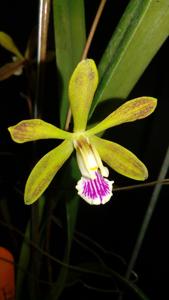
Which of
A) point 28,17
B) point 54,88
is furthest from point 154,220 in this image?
point 28,17

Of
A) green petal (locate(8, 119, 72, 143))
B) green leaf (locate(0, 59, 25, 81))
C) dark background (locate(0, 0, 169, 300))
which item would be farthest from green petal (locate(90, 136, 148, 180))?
dark background (locate(0, 0, 169, 300))

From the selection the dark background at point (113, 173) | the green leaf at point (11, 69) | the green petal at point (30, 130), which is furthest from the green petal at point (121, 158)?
the dark background at point (113, 173)

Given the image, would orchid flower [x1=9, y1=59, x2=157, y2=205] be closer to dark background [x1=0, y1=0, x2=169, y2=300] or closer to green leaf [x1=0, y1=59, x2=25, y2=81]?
green leaf [x1=0, y1=59, x2=25, y2=81]

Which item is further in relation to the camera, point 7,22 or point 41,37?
point 7,22

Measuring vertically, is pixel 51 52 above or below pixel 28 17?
below

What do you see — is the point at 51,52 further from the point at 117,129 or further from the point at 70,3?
the point at 117,129
